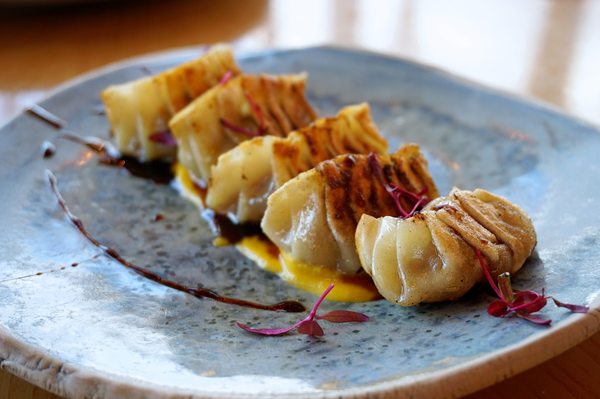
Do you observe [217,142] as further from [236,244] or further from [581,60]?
[581,60]

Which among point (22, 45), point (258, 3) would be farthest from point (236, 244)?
point (258, 3)

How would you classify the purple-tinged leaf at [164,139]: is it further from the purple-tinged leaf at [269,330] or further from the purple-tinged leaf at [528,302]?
the purple-tinged leaf at [528,302]

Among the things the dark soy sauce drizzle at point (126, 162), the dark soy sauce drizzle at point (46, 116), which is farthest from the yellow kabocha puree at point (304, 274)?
the dark soy sauce drizzle at point (46, 116)

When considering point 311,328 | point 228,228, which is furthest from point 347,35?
point 311,328

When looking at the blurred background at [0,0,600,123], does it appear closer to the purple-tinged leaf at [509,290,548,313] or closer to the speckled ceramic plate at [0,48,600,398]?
the speckled ceramic plate at [0,48,600,398]

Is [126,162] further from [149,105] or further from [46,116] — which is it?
[46,116]

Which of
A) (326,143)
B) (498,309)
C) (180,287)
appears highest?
(326,143)
